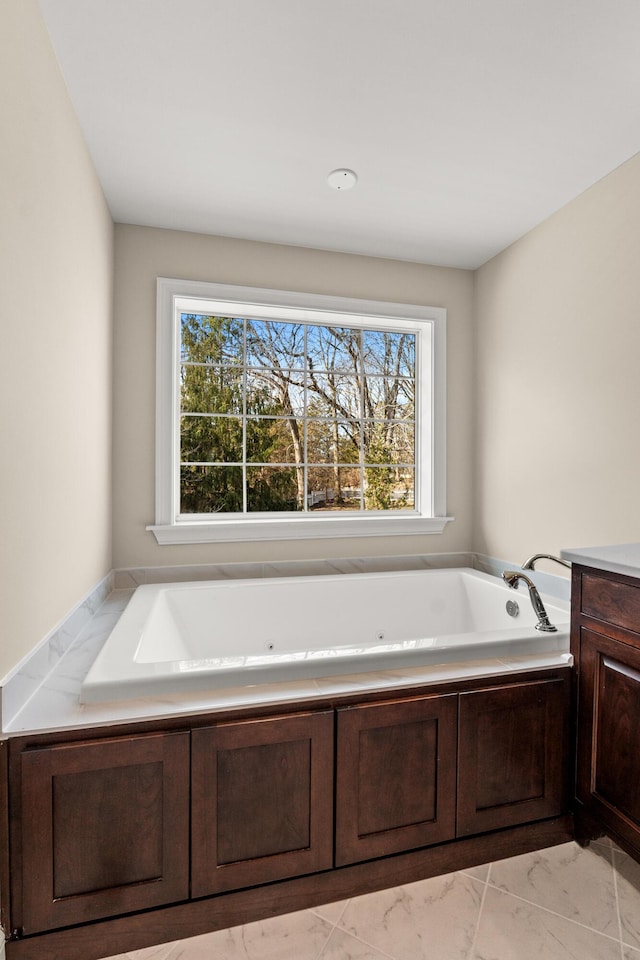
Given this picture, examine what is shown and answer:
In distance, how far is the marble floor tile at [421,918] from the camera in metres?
1.31

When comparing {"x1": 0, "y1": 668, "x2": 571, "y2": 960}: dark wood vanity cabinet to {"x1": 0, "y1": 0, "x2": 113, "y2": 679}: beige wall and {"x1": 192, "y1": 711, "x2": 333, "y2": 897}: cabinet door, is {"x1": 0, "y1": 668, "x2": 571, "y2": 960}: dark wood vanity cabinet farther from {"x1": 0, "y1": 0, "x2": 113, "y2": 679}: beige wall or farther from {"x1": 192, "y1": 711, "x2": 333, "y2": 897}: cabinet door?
{"x1": 0, "y1": 0, "x2": 113, "y2": 679}: beige wall

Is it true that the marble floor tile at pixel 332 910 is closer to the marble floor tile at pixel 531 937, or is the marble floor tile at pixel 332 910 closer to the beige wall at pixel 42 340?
the marble floor tile at pixel 531 937

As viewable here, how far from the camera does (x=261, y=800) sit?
4.50 feet

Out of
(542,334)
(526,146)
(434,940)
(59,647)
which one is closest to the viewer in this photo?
(434,940)

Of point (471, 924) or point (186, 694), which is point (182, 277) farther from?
point (471, 924)

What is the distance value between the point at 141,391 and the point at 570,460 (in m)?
2.08

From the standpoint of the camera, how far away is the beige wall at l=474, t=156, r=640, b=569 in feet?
6.56

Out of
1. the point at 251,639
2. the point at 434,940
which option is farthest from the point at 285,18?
the point at 434,940

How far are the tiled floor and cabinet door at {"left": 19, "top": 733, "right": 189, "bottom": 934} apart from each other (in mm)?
177

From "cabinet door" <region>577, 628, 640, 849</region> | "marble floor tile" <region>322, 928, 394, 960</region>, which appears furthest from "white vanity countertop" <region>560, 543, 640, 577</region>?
"marble floor tile" <region>322, 928, 394, 960</region>

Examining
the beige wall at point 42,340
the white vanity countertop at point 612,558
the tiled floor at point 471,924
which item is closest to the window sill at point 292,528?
the beige wall at point 42,340

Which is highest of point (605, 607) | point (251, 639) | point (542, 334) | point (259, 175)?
point (259, 175)

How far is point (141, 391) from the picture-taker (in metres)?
2.57

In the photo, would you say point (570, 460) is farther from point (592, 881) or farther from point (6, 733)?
point (6, 733)
